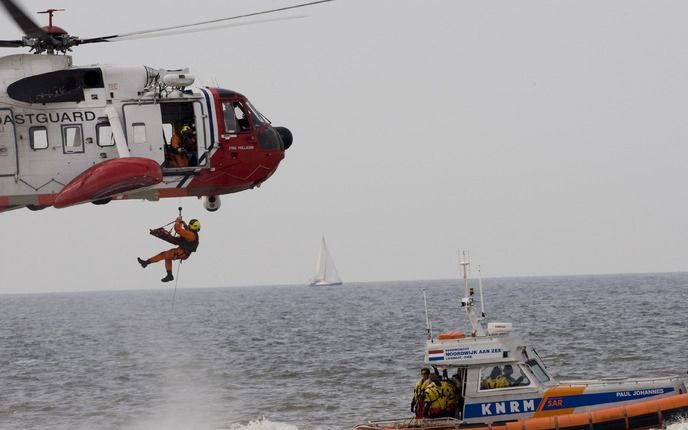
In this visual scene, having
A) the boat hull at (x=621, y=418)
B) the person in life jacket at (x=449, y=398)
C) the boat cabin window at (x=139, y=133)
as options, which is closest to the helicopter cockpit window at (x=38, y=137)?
the boat cabin window at (x=139, y=133)

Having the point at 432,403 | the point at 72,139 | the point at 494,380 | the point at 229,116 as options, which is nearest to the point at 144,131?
the point at 72,139

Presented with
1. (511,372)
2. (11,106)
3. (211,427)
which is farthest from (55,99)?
(211,427)

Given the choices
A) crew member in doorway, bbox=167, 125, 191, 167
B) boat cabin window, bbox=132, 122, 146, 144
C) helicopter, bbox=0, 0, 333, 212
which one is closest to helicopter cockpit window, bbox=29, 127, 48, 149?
helicopter, bbox=0, 0, 333, 212

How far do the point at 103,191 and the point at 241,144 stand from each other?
281cm

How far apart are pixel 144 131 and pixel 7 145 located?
2088 mm

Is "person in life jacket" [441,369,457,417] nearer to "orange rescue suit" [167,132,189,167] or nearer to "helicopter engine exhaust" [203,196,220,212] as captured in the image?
"helicopter engine exhaust" [203,196,220,212]

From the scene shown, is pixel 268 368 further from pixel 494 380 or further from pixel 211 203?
pixel 494 380

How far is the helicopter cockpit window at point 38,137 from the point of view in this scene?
17.8 meters

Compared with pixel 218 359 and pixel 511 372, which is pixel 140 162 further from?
pixel 218 359

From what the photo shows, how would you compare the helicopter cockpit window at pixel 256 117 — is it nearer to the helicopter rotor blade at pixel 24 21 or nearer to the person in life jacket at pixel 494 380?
the helicopter rotor blade at pixel 24 21

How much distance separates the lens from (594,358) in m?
38.8

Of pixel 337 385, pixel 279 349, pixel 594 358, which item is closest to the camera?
pixel 337 385

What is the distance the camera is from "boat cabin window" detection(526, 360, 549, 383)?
62.7ft

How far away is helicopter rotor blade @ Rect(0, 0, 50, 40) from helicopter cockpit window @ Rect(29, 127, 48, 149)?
142cm
